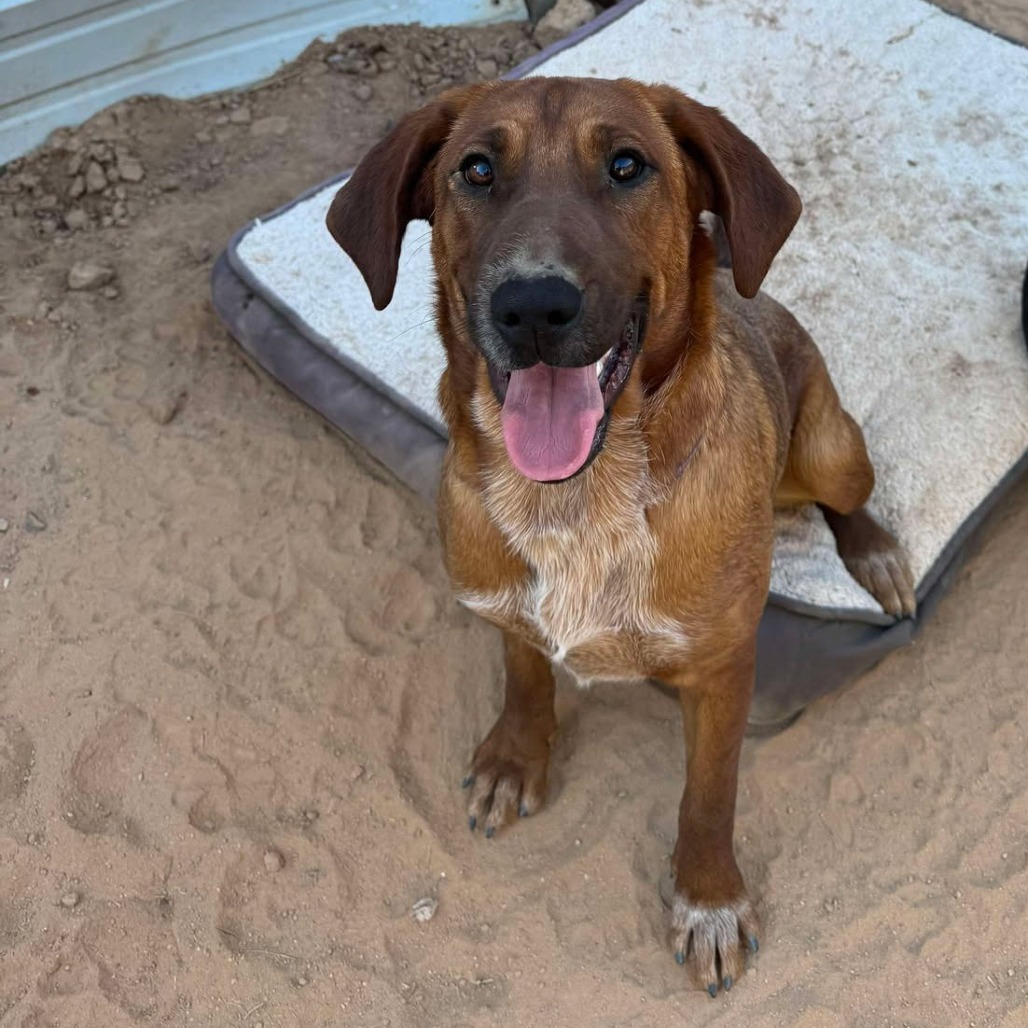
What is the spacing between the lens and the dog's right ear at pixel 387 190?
252cm

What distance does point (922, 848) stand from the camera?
328cm

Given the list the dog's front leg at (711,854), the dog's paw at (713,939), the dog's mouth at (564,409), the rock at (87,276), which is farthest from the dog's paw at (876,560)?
the rock at (87,276)

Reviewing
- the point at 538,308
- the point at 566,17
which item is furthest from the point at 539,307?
the point at 566,17

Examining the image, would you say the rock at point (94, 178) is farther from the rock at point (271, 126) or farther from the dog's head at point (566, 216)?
the dog's head at point (566, 216)

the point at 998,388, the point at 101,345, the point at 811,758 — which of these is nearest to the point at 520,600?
the point at 811,758

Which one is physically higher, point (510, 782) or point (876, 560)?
point (876, 560)

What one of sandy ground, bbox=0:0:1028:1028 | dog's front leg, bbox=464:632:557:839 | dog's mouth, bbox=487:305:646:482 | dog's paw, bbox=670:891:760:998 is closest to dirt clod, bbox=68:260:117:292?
sandy ground, bbox=0:0:1028:1028

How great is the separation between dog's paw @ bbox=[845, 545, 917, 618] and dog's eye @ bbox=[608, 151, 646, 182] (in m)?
1.82

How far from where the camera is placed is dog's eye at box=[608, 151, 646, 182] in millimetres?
2330

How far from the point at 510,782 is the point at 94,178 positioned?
3842 mm

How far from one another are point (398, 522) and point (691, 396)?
1.94 meters

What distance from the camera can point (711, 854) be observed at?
3021mm

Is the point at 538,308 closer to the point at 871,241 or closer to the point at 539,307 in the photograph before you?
the point at 539,307

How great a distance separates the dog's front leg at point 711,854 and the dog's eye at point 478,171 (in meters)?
1.43
